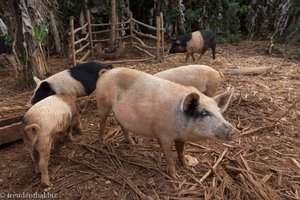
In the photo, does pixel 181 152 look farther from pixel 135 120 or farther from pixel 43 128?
pixel 43 128

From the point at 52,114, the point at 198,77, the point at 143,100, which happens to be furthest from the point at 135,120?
the point at 198,77

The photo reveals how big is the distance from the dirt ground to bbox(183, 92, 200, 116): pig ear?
801 millimetres

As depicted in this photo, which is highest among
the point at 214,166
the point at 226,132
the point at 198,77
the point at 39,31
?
the point at 39,31

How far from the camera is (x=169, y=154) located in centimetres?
326

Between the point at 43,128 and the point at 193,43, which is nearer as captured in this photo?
the point at 43,128

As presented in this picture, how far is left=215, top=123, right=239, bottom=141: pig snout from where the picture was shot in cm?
278

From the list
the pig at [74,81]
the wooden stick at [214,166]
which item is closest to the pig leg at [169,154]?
the wooden stick at [214,166]

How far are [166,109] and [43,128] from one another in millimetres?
1237

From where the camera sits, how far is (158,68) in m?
7.74

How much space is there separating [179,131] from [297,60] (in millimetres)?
6509

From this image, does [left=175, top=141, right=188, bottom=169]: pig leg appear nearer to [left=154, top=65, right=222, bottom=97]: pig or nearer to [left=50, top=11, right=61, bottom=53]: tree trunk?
[left=154, top=65, right=222, bottom=97]: pig

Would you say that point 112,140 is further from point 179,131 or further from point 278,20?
point 278,20

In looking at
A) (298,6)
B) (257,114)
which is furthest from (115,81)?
(298,6)

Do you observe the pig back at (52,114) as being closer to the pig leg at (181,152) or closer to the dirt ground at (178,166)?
the dirt ground at (178,166)
